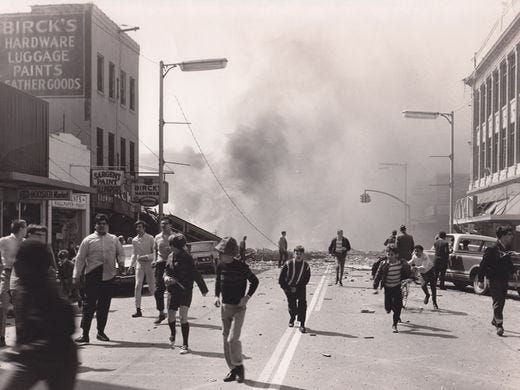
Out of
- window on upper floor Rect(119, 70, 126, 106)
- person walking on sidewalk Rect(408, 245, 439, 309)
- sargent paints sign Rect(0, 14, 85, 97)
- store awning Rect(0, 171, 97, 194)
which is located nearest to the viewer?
person walking on sidewalk Rect(408, 245, 439, 309)

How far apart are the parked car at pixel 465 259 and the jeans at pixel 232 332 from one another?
1290cm

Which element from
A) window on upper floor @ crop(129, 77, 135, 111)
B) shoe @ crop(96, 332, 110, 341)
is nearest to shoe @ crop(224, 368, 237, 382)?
shoe @ crop(96, 332, 110, 341)

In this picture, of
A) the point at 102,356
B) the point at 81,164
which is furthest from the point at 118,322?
the point at 81,164

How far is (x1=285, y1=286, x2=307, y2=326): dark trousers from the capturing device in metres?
11.1

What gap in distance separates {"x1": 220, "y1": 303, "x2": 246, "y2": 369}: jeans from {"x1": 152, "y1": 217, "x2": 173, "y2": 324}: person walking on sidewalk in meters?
4.45

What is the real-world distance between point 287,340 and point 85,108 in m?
22.9

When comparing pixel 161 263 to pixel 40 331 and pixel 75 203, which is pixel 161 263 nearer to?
pixel 40 331

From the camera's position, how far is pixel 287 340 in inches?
395

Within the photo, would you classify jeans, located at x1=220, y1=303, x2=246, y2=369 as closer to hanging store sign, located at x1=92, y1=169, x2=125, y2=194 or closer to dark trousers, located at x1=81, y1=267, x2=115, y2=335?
dark trousers, located at x1=81, y1=267, x2=115, y2=335

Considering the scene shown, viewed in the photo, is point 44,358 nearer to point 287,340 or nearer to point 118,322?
point 287,340

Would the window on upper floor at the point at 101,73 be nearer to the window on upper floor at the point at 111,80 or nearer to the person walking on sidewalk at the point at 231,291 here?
the window on upper floor at the point at 111,80

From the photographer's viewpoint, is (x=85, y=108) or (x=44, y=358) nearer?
(x=44, y=358)

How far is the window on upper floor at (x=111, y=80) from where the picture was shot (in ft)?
110

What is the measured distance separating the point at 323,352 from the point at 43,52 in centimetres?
2507
